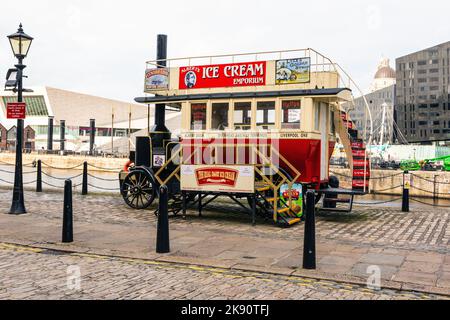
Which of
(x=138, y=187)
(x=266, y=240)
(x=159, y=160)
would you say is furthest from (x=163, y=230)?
(x=138, y=187)

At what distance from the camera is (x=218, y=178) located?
38.6 feet

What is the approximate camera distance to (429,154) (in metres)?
64.9

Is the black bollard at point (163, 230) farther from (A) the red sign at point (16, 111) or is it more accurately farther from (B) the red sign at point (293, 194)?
(A) the red sign at point (16, 111)

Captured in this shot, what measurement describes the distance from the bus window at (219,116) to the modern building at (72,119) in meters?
83.2

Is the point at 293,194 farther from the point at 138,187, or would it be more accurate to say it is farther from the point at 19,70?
the point at 19,70

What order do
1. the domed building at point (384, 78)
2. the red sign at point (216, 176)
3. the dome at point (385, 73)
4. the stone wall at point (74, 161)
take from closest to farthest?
the red sign at point (216, 176) < the stone wall at point (74, 161) < the domed building at point (384, 78) < the dome at point (385, 73)

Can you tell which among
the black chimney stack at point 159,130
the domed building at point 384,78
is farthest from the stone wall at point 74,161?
the domed building at point 384,78

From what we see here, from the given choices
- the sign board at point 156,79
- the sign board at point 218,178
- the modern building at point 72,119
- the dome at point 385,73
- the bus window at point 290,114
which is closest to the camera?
the sign board at point 218,178

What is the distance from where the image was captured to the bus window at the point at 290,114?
12094 millimetres

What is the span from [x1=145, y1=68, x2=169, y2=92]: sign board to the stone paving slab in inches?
148

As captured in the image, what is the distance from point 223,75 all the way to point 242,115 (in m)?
1.26

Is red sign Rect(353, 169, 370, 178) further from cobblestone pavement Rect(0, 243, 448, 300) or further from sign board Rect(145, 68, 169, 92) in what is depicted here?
cobblestone pavement Rect(0, 243, 448, 300)
